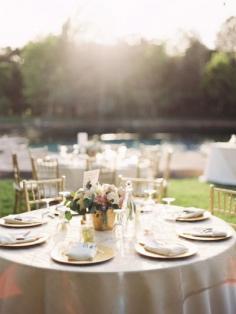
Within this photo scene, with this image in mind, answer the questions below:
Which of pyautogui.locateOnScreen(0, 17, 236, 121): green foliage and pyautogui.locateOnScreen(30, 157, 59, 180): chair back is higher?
pyautogui.locateOnScreen(0, 17, 236, 121): green foliage

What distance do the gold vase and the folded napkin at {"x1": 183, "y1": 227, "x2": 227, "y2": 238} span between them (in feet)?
1.61

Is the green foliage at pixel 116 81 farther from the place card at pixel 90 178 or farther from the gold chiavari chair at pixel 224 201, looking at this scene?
the place card at pixel 90 178

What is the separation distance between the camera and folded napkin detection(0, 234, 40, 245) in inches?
122

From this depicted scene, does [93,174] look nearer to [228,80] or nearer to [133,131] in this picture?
[133,131]

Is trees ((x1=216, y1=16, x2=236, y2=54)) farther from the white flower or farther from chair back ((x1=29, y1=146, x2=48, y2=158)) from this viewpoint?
the white flower

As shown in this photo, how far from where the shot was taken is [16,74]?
126ft

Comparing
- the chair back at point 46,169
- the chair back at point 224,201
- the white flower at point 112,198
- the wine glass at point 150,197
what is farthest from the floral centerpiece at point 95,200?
the chair back at point 46,169

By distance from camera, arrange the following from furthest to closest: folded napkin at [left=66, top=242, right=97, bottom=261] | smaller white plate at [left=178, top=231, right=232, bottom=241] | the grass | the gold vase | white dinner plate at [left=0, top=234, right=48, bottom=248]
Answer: the grass < the gold vase < smaller white plate at [left=178, top=231, right=232, bottom=241] < white dinner plate at [left=0, top=234, right=48, bottom=248] < folded napkin at [left=66, top=242, right=97, bottom=261]

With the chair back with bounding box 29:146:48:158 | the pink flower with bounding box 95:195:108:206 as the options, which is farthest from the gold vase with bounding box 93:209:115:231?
the chair back with bounding box 29:146:48:158

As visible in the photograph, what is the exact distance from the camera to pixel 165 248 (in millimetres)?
2875

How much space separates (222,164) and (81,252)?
7.78 meters

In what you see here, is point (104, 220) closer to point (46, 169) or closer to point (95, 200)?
point (95, 200)

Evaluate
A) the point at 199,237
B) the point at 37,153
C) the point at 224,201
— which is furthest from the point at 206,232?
the point at 37,153

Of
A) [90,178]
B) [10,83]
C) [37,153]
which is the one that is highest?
[10,83]
